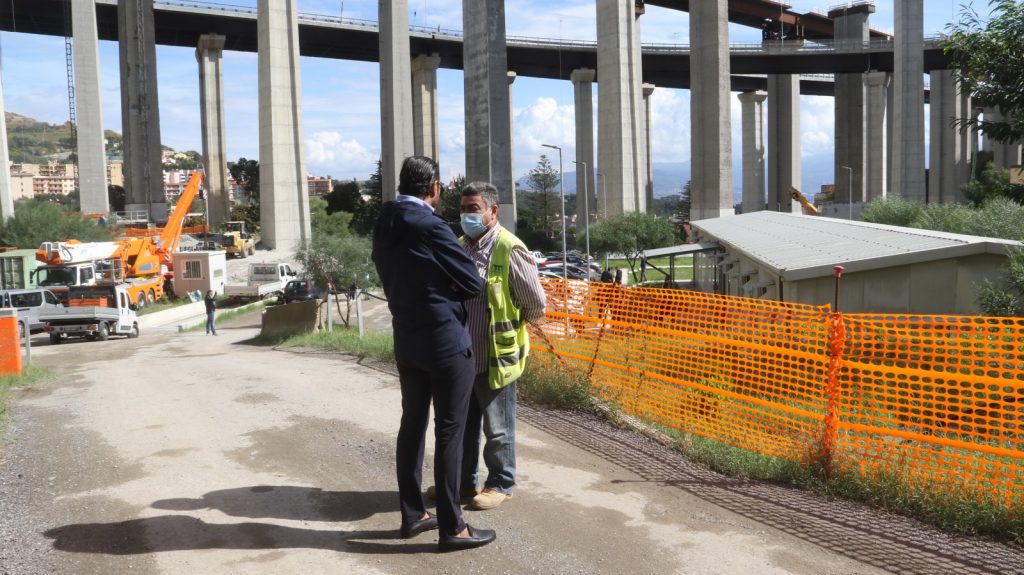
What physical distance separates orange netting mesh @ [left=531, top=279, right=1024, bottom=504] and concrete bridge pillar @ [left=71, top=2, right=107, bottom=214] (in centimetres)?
6930

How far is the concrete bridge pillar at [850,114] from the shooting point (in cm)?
9750

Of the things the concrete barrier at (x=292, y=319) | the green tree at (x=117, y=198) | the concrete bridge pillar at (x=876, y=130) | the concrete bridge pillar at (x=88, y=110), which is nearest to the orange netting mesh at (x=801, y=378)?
the concrete barrier at (x=292, y=319)

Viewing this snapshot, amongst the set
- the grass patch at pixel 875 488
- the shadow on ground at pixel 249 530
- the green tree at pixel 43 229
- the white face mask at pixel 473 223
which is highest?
the green tree at pixel 43 229

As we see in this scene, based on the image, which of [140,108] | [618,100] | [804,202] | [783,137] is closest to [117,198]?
[140,108]

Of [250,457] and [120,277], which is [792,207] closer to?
[120,277]

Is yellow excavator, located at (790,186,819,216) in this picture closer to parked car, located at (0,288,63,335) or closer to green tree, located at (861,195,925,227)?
green tree, located at (861,195,925,227)

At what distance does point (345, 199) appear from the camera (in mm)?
108000

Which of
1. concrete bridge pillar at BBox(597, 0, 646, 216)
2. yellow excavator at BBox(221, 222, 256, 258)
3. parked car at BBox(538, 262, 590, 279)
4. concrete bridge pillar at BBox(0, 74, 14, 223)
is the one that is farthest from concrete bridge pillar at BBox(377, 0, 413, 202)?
concrete bridge pillar at BBox(0, 74, 14, 223)

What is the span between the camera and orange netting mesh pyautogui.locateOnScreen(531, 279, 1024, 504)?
5402 millimetres

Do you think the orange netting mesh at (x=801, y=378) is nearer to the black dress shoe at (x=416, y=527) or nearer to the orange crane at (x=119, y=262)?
the black dress shoe at (x=416, y=527)

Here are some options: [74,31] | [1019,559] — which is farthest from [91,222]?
[1019,559]

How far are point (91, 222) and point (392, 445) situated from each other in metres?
53.4

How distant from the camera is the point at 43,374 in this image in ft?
40.2

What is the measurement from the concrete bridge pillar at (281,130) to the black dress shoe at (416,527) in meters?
53.6
